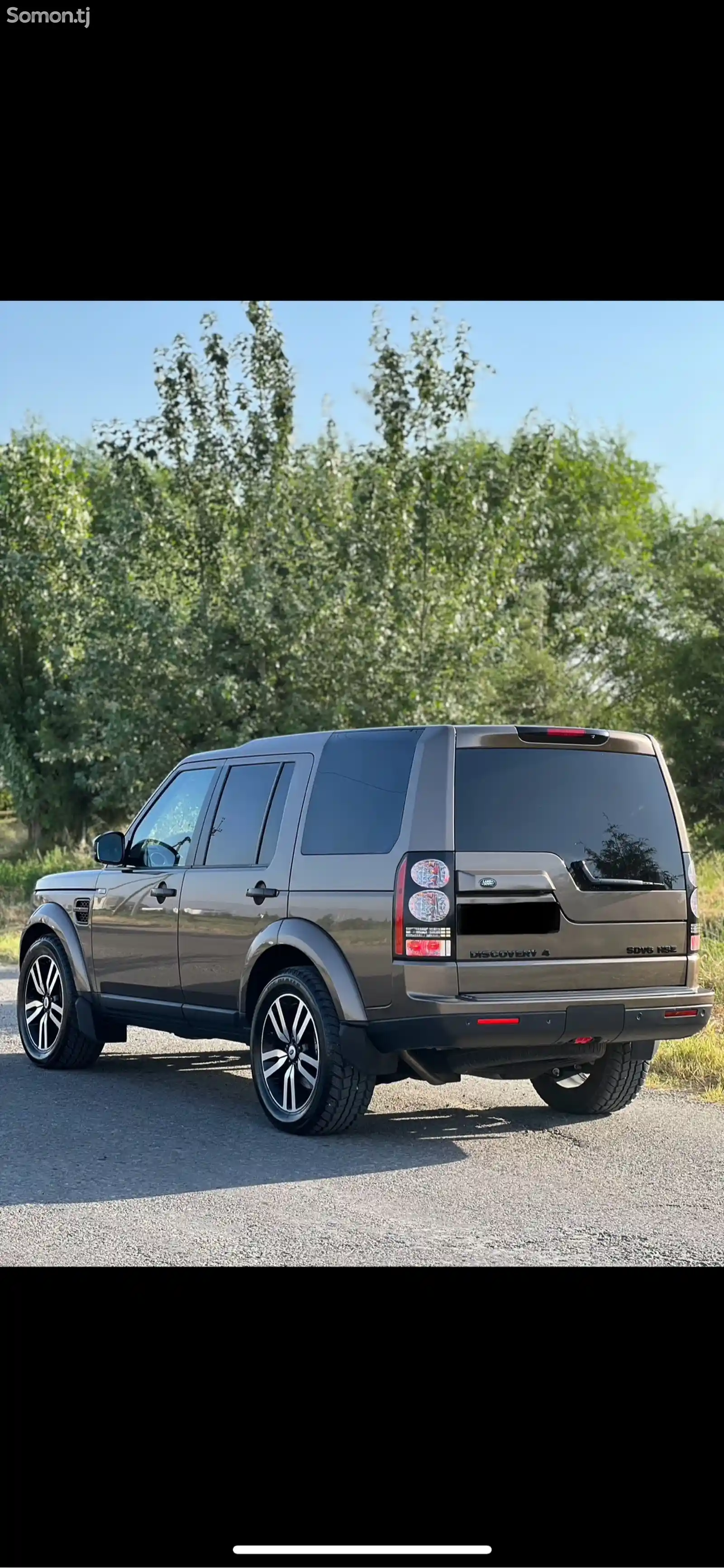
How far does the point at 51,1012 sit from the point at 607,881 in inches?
173

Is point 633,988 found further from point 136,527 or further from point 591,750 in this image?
point 136,527

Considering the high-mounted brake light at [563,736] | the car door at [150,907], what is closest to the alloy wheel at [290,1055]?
the car door at [150,907]

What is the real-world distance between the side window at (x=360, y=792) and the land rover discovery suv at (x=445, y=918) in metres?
0.01

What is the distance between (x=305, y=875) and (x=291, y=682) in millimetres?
15129

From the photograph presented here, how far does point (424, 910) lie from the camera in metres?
7.67

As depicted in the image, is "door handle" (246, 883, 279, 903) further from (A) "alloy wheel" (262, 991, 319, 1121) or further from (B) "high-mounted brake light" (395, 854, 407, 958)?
(B) "high-mounted brake light" (395, 854, 407, 958)

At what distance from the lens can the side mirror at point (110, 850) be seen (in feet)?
33.1

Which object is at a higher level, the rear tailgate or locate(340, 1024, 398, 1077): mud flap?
the rear tailgate

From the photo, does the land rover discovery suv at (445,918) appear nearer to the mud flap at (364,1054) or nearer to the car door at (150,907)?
the mud flap at (364,1054)

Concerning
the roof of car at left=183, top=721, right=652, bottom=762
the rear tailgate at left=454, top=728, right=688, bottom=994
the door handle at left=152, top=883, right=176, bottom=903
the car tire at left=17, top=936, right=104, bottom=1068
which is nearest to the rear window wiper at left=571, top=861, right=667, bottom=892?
the rear tailgate at left=454, top=728, right=688, bottom=994

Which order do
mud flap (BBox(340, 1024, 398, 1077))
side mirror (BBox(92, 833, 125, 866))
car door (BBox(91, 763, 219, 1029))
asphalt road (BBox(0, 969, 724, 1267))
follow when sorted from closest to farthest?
asphalt road (BBox(0, 969, 724, 1267))
mud flap (BBox(340, 1024, 398, 1077))
car door (BBox(91, 763, 219, 1029))
side mirror (BBox(92, 833, 125, 866))

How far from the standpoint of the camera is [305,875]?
334 inches

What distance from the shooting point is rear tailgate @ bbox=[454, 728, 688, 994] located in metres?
7.72

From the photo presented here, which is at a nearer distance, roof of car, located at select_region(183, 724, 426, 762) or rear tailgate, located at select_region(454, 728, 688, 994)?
rear tailgate, located at select_region(454, 728, 688, 994)
